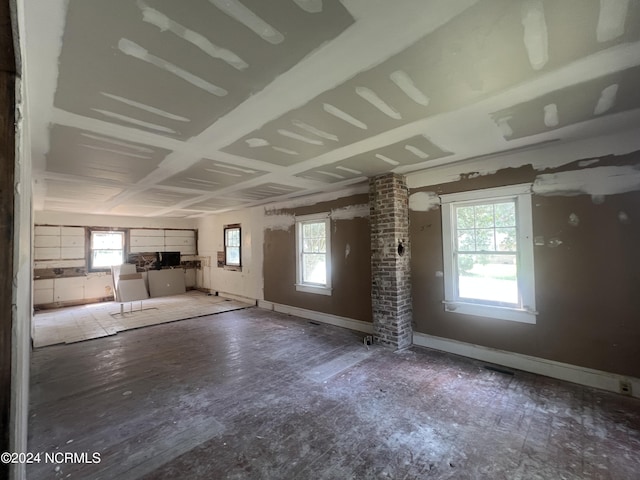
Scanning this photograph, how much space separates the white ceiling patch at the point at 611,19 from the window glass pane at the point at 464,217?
2.49 metres

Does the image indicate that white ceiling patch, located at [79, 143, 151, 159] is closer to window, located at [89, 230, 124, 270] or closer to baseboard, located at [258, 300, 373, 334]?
baseboard, located at [258, 300, 373, 334]

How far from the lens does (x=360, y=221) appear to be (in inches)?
199

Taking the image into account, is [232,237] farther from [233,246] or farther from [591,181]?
[591,181]

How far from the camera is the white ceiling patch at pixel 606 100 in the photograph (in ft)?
6.73

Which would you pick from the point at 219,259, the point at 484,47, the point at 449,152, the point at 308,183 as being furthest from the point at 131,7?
the point at 219,259

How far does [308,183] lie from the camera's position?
A: 4.87m

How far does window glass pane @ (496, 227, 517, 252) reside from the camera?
3.49 meters

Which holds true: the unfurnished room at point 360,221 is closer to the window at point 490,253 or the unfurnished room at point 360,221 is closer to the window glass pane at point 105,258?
the window at point 490,253

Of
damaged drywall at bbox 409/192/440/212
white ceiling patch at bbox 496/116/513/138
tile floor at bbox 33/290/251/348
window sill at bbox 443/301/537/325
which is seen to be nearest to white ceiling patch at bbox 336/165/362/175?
damaged drywall at bbox 409/192/440/212

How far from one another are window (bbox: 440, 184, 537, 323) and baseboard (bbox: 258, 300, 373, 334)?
157 centimetres

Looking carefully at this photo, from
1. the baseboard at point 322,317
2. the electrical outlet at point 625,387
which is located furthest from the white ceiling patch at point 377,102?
the baseboard at point 322,317

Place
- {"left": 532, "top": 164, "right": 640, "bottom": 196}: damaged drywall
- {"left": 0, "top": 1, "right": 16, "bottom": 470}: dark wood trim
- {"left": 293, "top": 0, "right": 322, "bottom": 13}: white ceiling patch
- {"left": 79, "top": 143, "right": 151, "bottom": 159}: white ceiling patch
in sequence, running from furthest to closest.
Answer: {"left": 79, "top": 143, "right": 151, "bottom": 159}: white ceiling patch → {"left": 532, "top": 164, "right": 640, "bottom": 196}: damaged drywall → {"left": 293, "top": 0, "right": 322, "bottom": 13}: white ceiling patch → {"left": 0, "top": 1, "right": 16, "bottom": 470}: dark wood trim

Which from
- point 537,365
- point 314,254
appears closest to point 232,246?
point 314,254

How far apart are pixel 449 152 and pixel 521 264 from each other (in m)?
1.63
